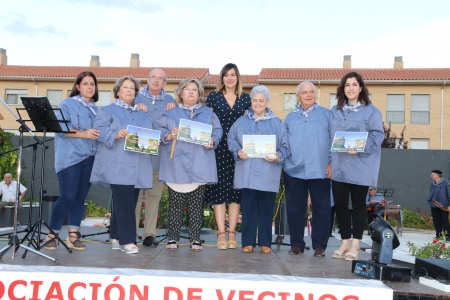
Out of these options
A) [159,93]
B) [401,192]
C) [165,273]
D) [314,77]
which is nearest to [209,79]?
[314,77]

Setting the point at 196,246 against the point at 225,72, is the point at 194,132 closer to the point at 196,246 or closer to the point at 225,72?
the point at 225,72

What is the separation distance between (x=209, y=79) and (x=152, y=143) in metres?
26.5

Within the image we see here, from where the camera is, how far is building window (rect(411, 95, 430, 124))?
27.6 metres

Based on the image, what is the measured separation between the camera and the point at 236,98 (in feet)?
18.6

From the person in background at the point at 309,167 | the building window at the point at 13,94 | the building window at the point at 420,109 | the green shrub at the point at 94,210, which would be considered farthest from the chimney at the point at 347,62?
the person in background at the point at 309,167

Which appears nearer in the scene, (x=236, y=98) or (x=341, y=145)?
(x=341, y=145)

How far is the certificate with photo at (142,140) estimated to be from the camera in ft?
15.8

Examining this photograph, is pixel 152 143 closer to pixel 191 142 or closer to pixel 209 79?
pixel 191 142

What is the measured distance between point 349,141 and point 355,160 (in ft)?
0.78

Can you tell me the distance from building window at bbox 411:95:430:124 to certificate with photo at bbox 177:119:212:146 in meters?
24.9

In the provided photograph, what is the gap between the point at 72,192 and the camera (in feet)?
16.6

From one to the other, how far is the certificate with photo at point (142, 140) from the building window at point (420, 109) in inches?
994

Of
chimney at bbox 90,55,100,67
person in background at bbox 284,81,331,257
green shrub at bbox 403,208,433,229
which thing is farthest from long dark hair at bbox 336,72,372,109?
chimney at bbox 90,55,100,67

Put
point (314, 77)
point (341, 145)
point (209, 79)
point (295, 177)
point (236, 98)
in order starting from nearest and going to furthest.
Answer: point (341, 145) < point (295, 177) < point (236, 98) < point (314, 77) < point (209, 79)
